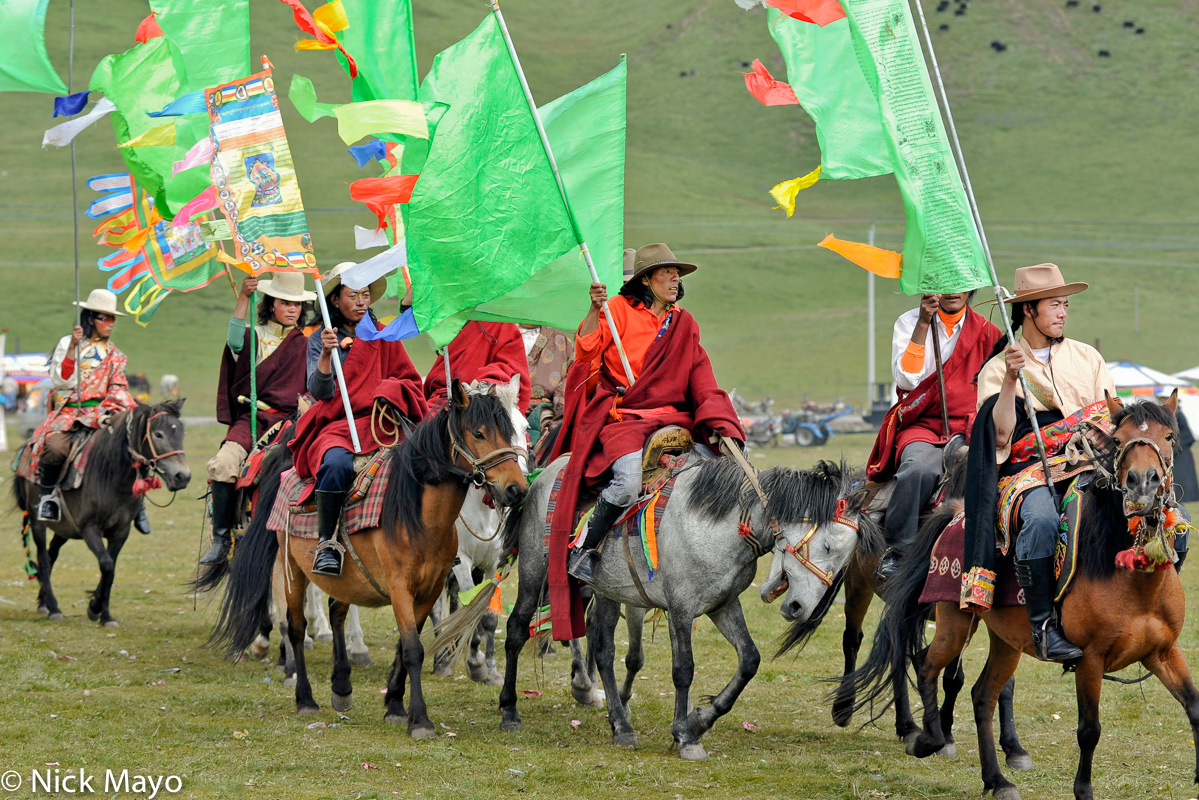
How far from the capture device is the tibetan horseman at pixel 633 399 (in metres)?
7.40

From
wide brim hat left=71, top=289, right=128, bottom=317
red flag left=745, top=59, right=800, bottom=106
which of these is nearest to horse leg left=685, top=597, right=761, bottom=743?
red flag left=745, top=59, right=800, bottom=106

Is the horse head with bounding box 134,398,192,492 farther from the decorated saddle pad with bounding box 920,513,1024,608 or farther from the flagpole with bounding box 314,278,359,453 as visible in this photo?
the decorated saddle pad with bounding box 920,513,1024,608

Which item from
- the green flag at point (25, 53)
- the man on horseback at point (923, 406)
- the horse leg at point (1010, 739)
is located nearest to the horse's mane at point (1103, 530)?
the horse leg at point (1010, 739)

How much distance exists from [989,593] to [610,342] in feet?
9.07

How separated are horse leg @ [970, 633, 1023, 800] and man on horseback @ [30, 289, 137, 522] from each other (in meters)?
8.67

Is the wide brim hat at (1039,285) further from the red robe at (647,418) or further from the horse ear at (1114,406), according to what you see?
the red robe at (647,418)

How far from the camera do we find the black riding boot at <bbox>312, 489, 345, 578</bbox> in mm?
7961

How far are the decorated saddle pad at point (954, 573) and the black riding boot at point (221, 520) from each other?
618cm

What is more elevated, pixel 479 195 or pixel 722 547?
pixel 479 195

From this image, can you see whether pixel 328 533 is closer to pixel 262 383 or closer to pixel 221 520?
pixel 221 520

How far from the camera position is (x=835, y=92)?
659 centimetres

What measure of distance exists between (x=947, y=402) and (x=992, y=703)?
1941mm

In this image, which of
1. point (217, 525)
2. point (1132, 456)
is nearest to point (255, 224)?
point (217, 525)

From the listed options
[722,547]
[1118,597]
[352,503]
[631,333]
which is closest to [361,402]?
[352,503]
